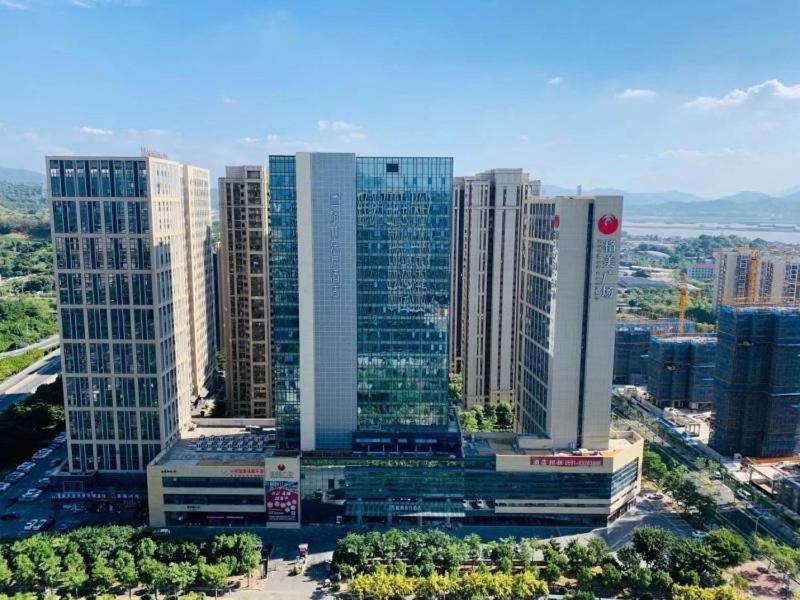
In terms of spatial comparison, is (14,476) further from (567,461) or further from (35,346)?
(35,346)

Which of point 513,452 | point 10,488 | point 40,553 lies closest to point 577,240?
point 513,452

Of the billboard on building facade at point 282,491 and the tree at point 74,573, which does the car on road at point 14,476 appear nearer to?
the tree at point 74,573

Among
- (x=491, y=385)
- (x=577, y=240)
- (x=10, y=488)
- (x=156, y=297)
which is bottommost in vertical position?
(x=10, y=488)

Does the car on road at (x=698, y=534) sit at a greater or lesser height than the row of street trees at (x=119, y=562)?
lesser

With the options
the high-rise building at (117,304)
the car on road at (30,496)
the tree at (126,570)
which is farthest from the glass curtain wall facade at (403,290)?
the car on road at (30,496)

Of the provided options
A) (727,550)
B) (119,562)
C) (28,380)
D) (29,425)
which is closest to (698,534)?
(727,550)

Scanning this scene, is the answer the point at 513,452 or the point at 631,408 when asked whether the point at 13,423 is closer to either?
the point at 513,452
